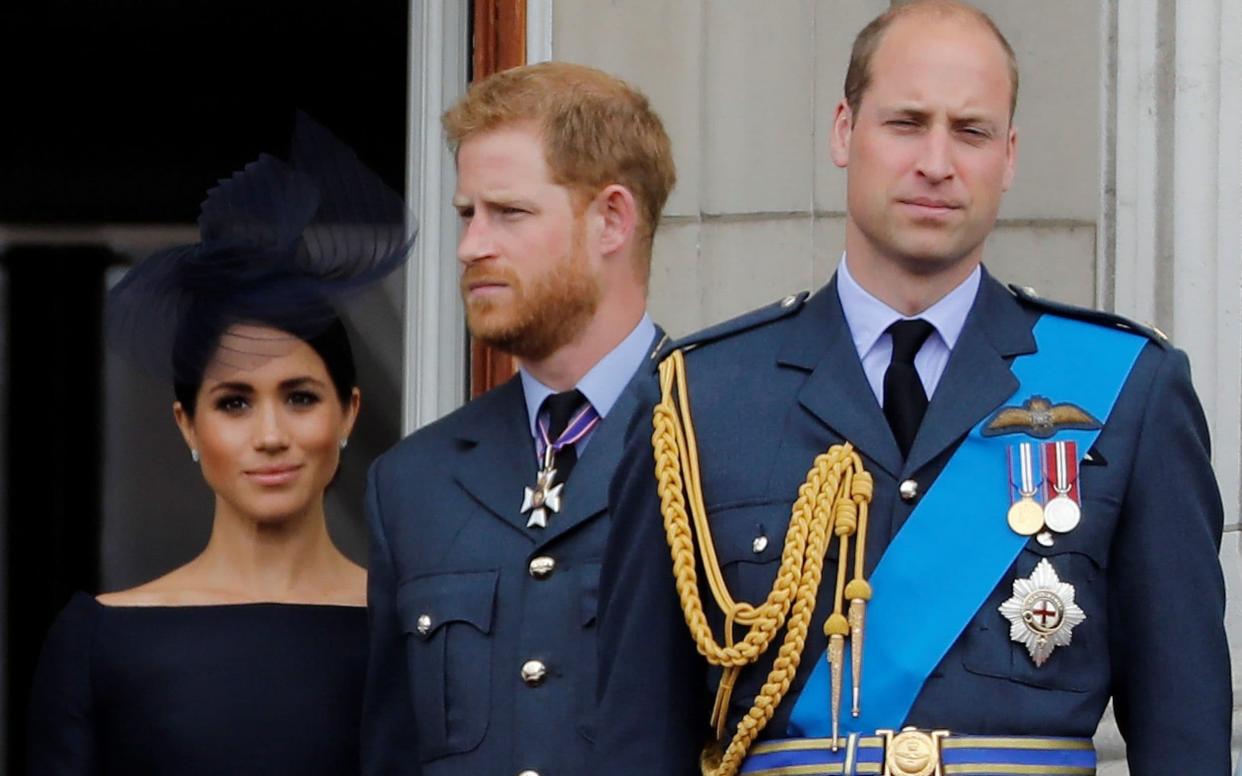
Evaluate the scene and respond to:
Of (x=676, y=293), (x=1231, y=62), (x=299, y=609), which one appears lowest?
(x=299, y=609)

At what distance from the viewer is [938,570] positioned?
345cm

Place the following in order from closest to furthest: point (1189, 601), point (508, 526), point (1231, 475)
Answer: point (1189, 601) < point (508, 526) < point (1231, 475)

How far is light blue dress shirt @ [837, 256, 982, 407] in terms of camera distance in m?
3.59

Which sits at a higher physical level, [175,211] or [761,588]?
[175,211]

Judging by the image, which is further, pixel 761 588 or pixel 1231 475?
pixel 1231 475

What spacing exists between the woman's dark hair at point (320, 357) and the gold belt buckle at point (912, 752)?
1765mm

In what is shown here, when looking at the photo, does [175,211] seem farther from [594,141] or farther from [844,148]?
[844,148]

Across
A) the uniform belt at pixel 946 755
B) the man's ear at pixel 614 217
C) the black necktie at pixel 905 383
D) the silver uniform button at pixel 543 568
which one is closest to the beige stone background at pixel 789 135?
the man's ear at pixel 614 217

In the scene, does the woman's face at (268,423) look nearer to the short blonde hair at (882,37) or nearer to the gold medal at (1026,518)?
the short blonde hair at (882,37)

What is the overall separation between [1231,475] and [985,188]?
6.31 feet

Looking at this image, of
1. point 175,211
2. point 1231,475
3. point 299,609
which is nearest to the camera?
point 299,609

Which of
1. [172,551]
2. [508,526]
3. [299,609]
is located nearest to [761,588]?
[508,526]

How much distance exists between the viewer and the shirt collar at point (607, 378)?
437 cm

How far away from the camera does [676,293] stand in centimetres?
541
